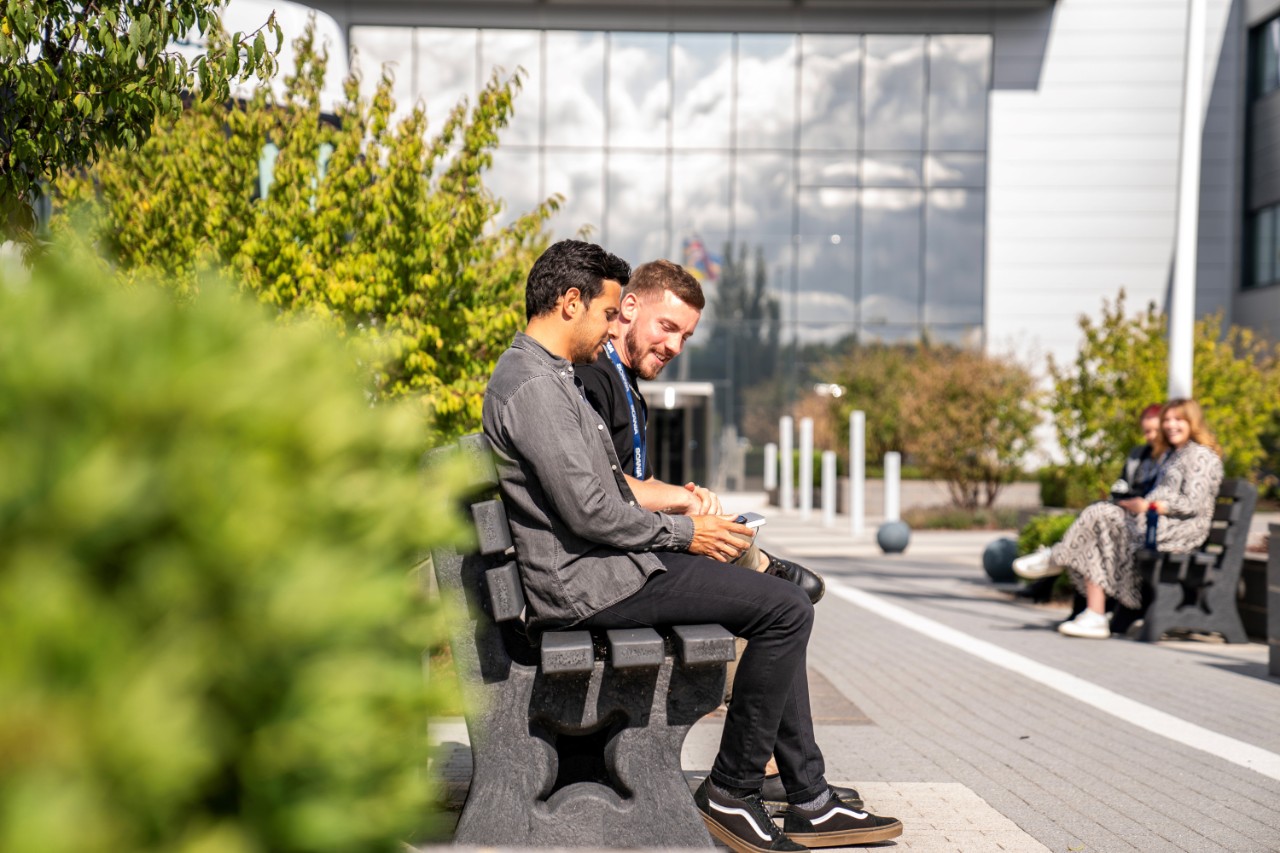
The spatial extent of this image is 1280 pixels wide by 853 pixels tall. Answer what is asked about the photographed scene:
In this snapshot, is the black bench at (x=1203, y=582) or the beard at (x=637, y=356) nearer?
the beard at (x=637, y=356)

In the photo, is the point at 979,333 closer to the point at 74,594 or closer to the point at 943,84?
the point at 943,84

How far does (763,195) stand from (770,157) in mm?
1087

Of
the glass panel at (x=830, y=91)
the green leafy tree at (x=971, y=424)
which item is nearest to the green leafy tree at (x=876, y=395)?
the green leafy tree at (x=971, y=424)

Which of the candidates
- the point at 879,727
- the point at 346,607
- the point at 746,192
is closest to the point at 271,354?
the point at 346,607

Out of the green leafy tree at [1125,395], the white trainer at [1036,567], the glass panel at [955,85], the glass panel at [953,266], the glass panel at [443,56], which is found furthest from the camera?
the glass panel at [953,266]

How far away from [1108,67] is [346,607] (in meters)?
41.7

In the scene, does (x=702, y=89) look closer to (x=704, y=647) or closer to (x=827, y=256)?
(x=827, y=256)

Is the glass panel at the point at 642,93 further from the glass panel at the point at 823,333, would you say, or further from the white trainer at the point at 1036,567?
the white trainer at the point at 1036,567

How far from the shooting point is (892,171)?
3919cm

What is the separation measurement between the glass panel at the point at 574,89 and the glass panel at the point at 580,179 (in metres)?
0.40

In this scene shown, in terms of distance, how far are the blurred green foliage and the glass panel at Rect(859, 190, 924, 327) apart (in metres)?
39.0

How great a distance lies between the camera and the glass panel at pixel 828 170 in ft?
128

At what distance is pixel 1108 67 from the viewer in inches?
1535

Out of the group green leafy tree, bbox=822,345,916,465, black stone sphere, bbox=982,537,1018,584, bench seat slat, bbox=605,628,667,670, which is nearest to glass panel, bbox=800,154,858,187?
green leafy tree, bbox=822,345,916,465
